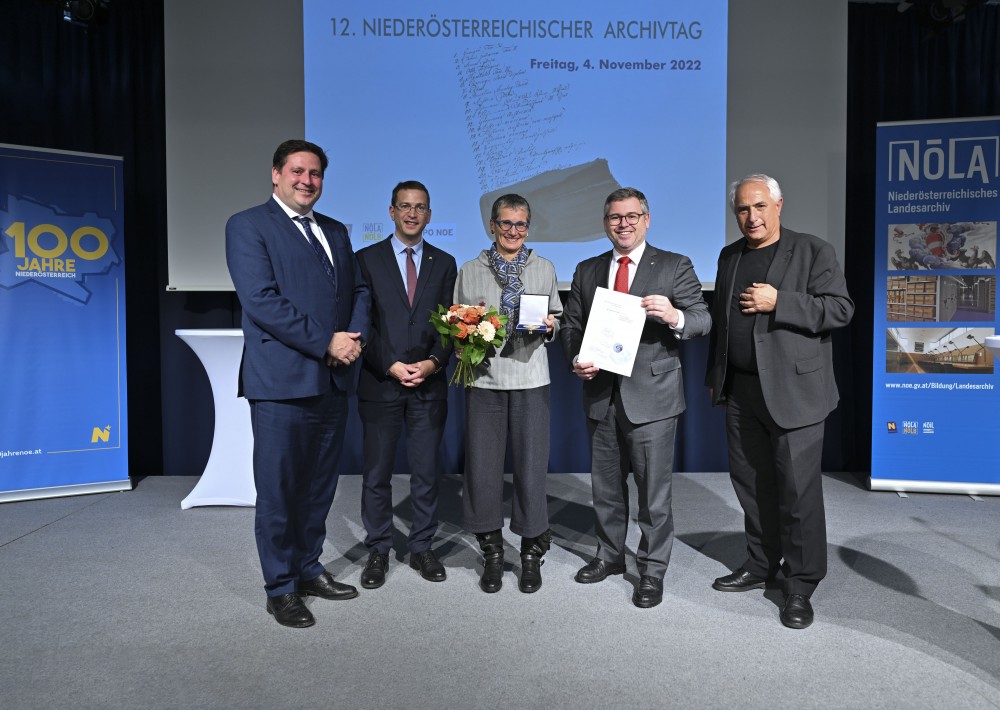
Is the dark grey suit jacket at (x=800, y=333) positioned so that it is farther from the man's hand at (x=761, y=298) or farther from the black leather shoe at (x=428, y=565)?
the black leather shoe at (x=428, y=565)

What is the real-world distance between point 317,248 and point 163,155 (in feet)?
10.6

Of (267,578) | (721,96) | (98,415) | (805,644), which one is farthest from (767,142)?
(98,415)

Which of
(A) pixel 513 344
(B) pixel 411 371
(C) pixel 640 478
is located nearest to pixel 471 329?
(A) pixel 513 344

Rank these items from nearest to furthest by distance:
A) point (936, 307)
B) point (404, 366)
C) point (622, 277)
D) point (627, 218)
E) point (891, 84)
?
point (627, 218)
point (622, 277)
point (404, 366)
point (936, 307)
point (891, 84)

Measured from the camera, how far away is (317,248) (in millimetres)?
2715

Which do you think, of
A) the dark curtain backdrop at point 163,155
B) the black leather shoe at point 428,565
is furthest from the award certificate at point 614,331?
the dark curtain backdrop at point 163,155

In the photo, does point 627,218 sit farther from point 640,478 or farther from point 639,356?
point 640,478

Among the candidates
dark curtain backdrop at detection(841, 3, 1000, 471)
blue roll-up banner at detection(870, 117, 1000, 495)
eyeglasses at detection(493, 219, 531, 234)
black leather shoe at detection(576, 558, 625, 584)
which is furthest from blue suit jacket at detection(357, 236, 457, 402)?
dark curtain backdrop at detection(841, 3, 1000, 471)

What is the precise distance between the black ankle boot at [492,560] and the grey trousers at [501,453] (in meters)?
0.04

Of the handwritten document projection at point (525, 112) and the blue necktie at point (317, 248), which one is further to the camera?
the handwritten document projection at point (525, 112)

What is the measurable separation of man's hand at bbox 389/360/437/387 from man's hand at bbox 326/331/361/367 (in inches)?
9.6

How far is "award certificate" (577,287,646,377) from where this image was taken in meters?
2.68

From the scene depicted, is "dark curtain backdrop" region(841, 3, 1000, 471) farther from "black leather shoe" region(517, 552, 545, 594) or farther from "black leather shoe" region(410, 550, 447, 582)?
"black leather shoe" region(410, 550, 447, 582)

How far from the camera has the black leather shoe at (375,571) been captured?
118 inches
